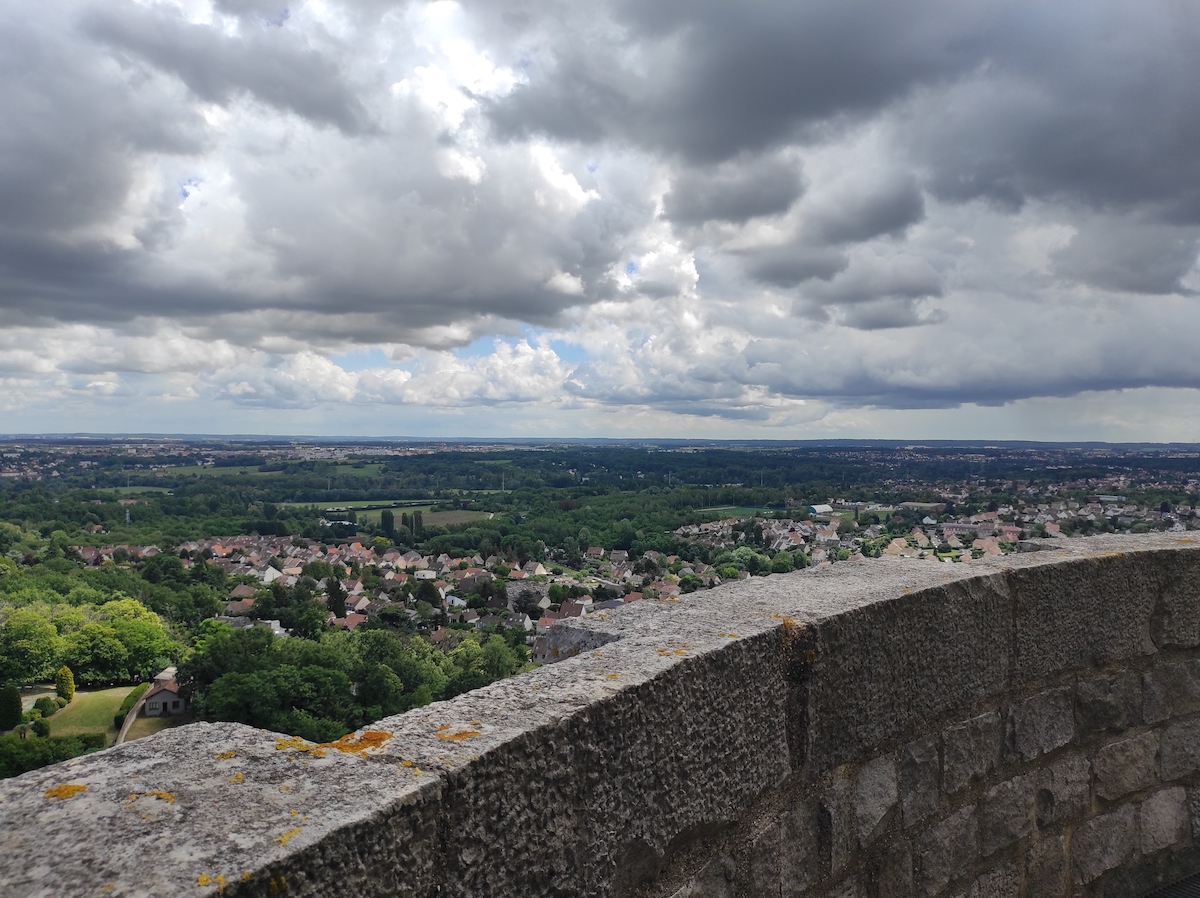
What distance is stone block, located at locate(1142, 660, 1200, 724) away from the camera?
9.00 feet

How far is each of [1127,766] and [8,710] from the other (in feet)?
96.2

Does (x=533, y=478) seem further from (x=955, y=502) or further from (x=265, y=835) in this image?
(x=265, y=835)

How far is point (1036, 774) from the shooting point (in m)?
2.49

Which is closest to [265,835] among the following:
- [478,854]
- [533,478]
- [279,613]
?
[478,854]

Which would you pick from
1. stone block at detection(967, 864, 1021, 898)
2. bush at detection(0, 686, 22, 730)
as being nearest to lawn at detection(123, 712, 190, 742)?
bush at detection(0, 686, 22, 730)

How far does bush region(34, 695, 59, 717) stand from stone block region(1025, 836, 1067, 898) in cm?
3138

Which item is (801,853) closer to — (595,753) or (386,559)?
(595,753)

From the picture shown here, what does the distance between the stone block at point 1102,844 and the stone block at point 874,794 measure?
955 millimetres

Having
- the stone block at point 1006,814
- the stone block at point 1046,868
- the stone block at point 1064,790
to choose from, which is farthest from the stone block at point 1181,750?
the stone block at point 1006,814

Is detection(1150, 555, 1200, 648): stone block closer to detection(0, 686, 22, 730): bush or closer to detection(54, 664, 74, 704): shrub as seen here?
detection(0, 686, 22, 730): bush

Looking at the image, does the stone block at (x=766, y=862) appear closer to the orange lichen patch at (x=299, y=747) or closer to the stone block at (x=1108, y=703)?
the orange lichen patch at (x=299, y=747)

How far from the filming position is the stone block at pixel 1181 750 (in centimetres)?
276

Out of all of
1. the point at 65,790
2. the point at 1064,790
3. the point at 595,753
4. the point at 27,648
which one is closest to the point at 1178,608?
the point at 1064,790

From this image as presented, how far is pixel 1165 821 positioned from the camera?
2732 millimetres
